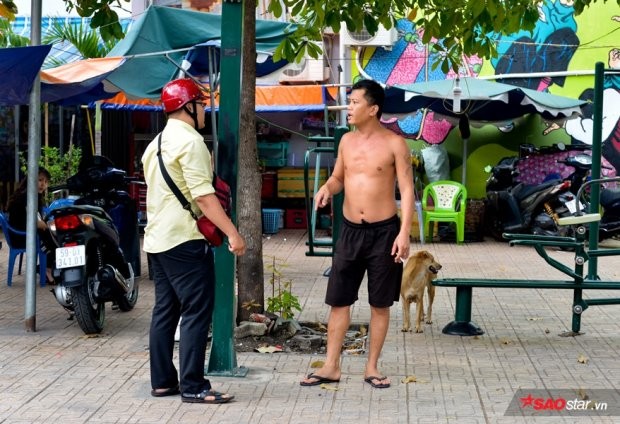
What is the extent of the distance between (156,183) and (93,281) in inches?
95.1

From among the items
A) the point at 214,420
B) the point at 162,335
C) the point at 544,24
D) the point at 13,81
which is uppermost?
the point at 544,24

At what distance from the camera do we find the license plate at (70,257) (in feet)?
25.8

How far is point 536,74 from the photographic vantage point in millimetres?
18000

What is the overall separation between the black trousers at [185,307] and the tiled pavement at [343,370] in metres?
0.19

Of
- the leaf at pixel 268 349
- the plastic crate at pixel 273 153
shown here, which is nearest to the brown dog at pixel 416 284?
the leaf at pixel 268 349

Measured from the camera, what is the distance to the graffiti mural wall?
17.8 m

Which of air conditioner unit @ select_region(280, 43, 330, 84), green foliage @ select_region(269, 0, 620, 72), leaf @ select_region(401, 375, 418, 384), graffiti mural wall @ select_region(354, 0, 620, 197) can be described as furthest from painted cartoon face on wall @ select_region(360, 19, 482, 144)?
leaf @ select_region(401, 375, 418, 384)

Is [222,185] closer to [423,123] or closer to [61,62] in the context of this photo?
[61,62]

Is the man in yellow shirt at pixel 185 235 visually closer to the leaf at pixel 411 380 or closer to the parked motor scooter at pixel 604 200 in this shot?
the leaf at pixel 411 380

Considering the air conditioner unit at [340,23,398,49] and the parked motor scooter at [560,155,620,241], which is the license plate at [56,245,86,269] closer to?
the parked motor scooter at [560,155,620,241]

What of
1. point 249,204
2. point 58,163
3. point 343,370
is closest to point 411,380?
point 343,370

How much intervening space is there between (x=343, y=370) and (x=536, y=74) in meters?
12.1

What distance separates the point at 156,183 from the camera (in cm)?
598

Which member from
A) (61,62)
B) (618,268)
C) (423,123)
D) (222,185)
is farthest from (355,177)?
(423,123)
